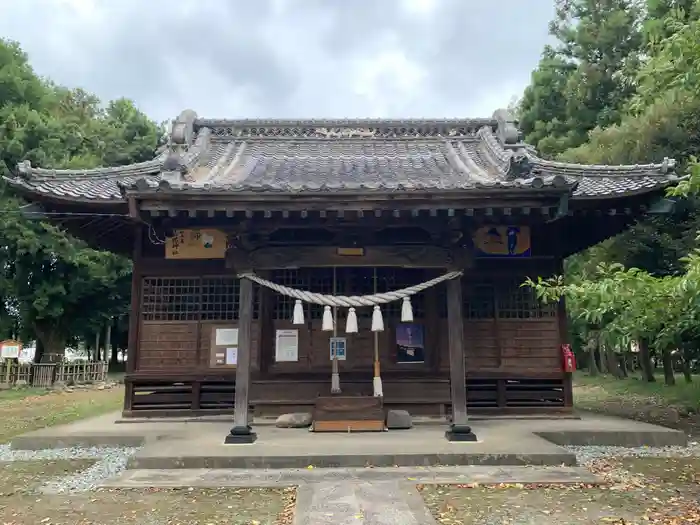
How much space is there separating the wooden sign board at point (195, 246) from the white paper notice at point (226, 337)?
1.37m

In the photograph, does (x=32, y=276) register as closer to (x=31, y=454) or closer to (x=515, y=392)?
(x=31, y=454)

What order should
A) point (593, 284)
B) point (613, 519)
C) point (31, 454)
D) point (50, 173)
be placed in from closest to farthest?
point (593, 284)
point (613, 519)
point (31, 454)
point (50, 173)

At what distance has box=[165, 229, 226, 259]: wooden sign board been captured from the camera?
32.9 feet

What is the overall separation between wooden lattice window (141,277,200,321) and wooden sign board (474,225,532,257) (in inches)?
208

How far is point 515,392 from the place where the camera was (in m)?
10.0

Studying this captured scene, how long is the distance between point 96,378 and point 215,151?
17.2 m

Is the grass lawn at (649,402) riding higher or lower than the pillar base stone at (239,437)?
lower

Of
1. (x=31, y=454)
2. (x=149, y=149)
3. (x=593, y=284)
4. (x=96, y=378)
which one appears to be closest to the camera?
(x=593, y=284)

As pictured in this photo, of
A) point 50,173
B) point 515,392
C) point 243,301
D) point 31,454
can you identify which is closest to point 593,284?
point 243,301

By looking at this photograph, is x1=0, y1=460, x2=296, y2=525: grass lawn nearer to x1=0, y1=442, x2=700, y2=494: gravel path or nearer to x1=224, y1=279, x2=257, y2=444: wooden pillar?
x1=0, y1=442, x2=700, y2=494: gravel path

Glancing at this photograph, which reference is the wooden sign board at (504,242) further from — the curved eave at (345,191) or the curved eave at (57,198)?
the curved eave at (57,198)

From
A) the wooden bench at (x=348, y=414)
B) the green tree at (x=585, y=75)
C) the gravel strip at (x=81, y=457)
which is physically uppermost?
the green tree at (x=585, y=75)

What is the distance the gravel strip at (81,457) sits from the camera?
6277 mm

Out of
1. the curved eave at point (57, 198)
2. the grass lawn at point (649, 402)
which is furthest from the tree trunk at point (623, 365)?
the curved eave at point (57, 198)
